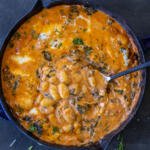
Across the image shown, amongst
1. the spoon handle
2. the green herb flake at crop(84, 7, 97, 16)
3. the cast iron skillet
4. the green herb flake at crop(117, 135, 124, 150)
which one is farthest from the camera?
the green herb flake at crop(117, 135, 124, 150)

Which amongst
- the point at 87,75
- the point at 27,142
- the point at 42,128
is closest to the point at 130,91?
the point at 87,75

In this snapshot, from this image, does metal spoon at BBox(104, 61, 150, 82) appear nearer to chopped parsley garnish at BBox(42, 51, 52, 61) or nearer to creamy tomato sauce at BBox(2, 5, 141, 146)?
creamy tomato sauce at BBox(2, 5, 141, 146)

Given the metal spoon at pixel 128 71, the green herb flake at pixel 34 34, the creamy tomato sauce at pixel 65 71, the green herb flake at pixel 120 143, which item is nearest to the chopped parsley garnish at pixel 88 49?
the creamy tomato sauce at pixel 65 71

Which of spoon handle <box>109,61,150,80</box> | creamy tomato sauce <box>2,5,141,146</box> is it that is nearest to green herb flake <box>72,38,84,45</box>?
creamy tomato sauce <box>2,5,141,146</box>

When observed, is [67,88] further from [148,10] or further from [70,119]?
[148,10]

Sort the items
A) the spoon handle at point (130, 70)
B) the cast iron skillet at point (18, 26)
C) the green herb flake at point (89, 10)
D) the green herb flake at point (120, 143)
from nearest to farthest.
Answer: the spoon handle at point (130, 70) → the cast iron skillet at point (18, 26) → the green herb flake at point (89, 10) → the green herb flake at point (120, 143)

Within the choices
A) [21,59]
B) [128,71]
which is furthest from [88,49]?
[21,59]

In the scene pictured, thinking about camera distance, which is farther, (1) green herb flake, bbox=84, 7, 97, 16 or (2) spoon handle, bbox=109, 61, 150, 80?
(1) green herb flake, bbox=84, 7, 97, 16

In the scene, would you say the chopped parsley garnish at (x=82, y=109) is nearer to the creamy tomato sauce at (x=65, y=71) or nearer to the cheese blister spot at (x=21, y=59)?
the creamy tomato sauce at (x=65, y=71)
